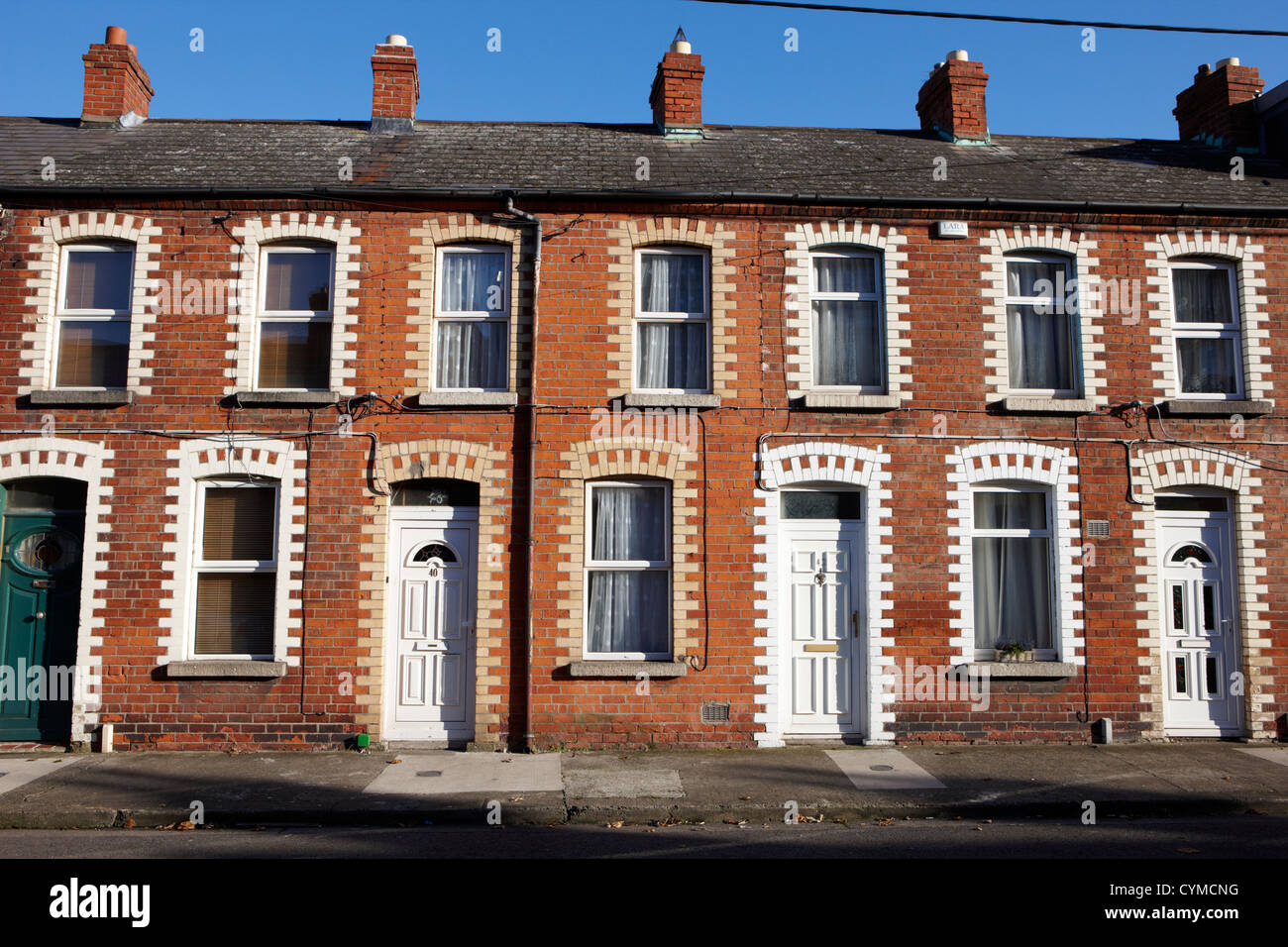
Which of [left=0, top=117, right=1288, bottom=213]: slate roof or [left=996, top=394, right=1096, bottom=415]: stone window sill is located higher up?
[left=0, top=117, right=1288, bottom=213]: slate roof

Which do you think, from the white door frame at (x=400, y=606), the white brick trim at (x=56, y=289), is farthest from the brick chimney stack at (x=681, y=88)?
the white brick trim at (x=56, y=289)

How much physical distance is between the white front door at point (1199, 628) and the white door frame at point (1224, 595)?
1cm

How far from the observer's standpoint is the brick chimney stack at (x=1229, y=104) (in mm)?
14102

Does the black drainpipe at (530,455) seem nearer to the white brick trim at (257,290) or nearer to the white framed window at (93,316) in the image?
the white brick trim at (257,290)

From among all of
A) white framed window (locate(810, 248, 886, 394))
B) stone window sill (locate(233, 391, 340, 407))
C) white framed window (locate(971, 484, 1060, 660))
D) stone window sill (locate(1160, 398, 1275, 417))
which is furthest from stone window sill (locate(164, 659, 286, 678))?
stone window sill (locate(1160, 398, 1275, 417))

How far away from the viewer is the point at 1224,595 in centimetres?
1161

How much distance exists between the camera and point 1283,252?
1195cm

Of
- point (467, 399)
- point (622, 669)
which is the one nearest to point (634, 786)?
point (622, 669)

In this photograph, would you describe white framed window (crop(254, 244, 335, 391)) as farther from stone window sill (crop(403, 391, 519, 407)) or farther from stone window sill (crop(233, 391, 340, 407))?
stone window sill (crop(403, 391, 519, 407))

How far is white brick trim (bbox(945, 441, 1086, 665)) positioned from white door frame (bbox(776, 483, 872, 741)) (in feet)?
3.34

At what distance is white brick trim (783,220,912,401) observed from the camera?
11.5 metres
